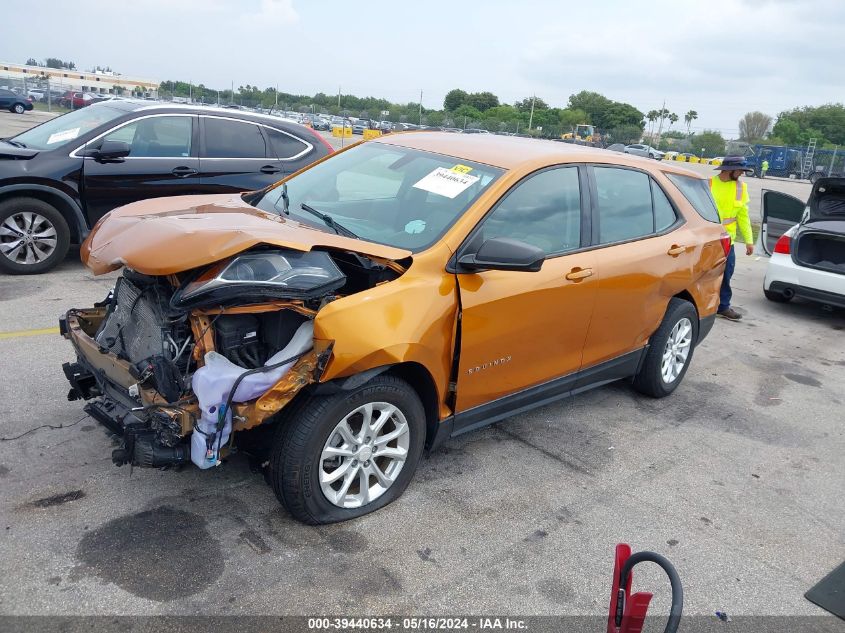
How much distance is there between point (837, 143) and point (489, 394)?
75.1 meters

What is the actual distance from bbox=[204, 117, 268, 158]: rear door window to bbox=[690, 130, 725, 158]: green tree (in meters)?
58.4

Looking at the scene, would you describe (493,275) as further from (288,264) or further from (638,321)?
(638,321)

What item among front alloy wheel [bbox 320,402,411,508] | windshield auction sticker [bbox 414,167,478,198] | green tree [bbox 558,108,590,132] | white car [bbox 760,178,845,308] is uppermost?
green tree [bbox 558,108,590,132]

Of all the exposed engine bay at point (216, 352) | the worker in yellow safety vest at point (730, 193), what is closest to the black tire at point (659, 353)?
the exposed engine bay at point (216, 352)

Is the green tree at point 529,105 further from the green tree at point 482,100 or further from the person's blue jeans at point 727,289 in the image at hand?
the person's blue jeans at point 727,289

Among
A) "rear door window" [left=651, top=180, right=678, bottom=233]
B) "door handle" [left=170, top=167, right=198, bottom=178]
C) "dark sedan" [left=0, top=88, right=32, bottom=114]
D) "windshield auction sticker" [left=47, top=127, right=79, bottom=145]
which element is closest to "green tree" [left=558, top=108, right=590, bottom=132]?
"dark sedan" [left=0, top=88, right=32, bottom=114]

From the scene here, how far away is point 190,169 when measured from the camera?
7.46 meters

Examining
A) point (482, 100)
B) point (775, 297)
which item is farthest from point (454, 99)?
point (775, 297)

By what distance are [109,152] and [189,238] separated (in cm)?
444

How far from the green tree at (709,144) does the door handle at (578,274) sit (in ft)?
200

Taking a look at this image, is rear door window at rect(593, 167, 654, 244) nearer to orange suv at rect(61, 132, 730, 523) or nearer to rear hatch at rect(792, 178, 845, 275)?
orange suv at rect(61, 132, 730, 523)

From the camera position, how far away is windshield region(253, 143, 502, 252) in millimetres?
3678

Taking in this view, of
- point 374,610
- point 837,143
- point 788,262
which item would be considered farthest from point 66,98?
point 837,143

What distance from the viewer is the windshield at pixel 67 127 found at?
709cm
